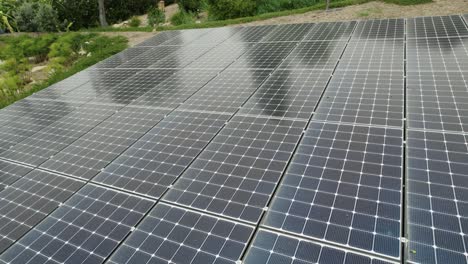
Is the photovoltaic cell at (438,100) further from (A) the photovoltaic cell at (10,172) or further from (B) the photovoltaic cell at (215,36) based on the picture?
(B) the photovoltaic cell at (215,36)

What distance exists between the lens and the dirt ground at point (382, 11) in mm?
18250

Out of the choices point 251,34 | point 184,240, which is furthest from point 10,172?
point 251,34

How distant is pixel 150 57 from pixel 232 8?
13.3m

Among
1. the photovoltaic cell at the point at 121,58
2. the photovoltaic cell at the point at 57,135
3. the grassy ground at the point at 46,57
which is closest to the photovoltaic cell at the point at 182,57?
the photovoltaic cell at the point at 121,58

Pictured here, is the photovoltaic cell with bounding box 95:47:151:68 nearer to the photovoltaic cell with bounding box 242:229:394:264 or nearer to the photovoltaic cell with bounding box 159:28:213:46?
the photovoltaic cell with bounding box 159:28:213:46

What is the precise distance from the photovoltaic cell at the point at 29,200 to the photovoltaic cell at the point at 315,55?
806 centimetres

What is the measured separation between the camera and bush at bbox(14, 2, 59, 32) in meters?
32.3

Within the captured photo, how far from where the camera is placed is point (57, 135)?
10047 mm

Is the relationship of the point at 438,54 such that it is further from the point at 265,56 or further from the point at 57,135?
the point at 57,135

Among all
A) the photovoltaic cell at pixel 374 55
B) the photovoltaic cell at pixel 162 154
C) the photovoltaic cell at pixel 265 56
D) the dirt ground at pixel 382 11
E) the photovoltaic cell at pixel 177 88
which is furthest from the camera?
the dirt ground at pixel 382 11

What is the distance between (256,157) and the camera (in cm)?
735

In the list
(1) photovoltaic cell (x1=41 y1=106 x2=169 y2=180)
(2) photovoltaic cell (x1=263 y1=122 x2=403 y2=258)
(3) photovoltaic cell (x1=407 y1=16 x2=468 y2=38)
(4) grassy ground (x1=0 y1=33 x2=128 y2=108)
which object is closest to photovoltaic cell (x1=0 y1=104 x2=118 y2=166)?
(1) photovoltaic cell (x1=41 y1=106 x2=169 y2=180)

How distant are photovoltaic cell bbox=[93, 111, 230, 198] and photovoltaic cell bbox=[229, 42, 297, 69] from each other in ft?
13.3

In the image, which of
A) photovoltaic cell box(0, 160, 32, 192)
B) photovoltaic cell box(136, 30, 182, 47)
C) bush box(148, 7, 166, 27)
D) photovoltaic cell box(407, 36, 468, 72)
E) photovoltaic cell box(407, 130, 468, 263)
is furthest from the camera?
bush box(148, 7, 166, 27)
